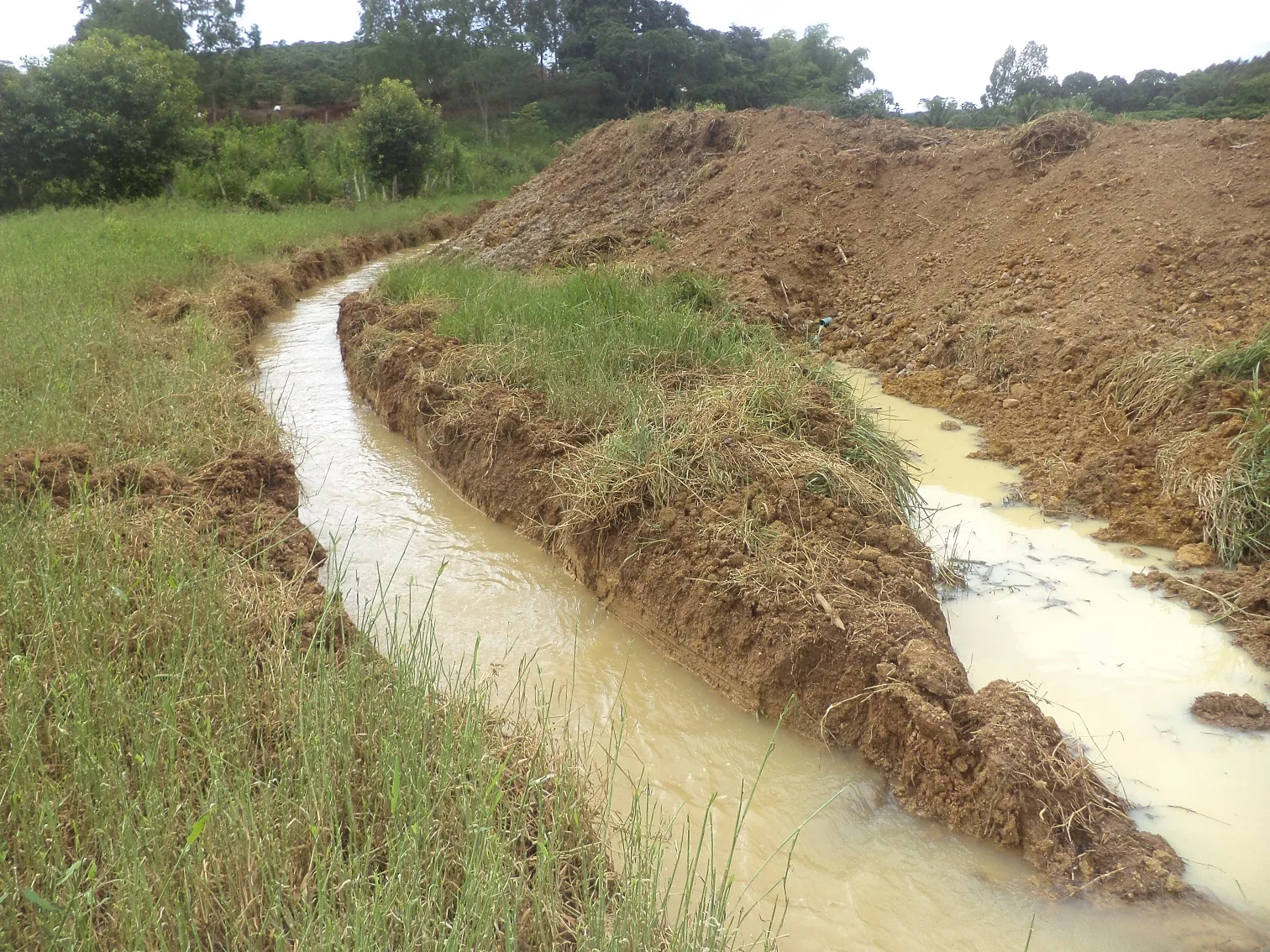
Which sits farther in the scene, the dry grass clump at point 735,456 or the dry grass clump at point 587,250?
the dry grass clump at point 587,250

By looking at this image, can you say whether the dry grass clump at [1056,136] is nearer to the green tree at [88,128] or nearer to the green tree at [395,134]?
the green tree at [395,134]

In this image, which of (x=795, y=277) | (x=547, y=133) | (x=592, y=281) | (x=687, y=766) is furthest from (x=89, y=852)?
(x=547, y=133)

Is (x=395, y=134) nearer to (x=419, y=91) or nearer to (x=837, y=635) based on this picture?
(x=419, y=91)

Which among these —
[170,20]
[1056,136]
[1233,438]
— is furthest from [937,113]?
[170,20]

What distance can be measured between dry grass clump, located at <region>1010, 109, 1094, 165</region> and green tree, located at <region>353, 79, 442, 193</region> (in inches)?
713

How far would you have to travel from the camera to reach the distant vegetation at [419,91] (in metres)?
20.0

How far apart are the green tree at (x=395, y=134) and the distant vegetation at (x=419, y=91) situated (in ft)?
0.54

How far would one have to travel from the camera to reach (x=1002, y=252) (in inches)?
369

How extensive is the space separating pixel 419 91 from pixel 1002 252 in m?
38.4

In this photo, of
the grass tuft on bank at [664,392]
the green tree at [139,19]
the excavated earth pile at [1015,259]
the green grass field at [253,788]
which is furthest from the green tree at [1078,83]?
the green tree at [139,19]

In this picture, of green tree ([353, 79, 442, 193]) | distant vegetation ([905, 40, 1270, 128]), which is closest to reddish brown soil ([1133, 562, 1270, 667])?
distant vegetation ([905, 40, 1270, 128])

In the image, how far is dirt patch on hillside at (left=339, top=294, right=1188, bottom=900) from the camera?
9.77 feet

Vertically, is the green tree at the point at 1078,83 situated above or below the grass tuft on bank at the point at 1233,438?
above

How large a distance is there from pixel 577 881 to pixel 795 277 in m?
9.03
